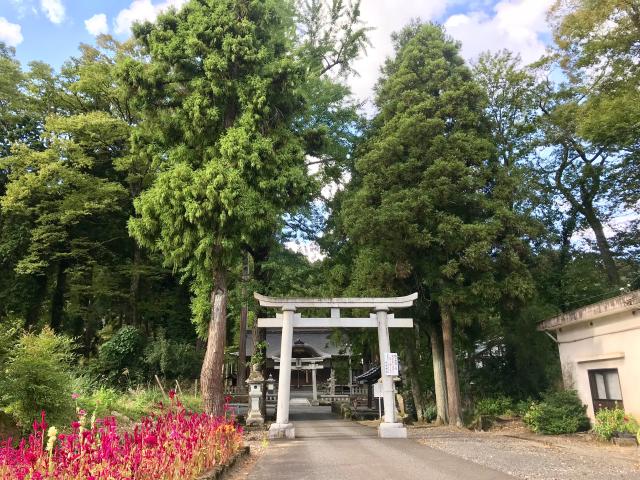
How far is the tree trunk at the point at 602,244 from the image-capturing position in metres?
16.1

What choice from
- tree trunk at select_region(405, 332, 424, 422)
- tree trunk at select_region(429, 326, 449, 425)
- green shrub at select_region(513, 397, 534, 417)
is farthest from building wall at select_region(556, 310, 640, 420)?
tree trunk at select_region(405, 332, 424, 422)

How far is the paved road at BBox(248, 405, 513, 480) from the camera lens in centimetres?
590

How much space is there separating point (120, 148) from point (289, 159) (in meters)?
12.1

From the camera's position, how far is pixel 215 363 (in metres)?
10.8

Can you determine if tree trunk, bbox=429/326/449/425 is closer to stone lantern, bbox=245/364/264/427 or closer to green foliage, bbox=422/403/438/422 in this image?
green foliage, bbox=422/403/438/422

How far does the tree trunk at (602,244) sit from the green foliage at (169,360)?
56.3ft

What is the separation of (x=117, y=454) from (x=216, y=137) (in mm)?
9490

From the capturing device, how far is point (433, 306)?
47.0ft

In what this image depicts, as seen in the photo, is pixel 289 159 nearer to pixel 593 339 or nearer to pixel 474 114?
pixel 474 114

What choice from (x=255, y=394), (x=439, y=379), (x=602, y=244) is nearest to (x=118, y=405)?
(x=255, y=394)

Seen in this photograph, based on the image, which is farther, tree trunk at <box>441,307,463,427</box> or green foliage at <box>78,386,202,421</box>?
tree trunk at <box>441,307,463,427</box>

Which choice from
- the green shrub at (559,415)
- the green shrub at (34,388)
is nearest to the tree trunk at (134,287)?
the green shrub at (34,388)

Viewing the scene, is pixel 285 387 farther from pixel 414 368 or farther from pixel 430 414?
pixel 430 414

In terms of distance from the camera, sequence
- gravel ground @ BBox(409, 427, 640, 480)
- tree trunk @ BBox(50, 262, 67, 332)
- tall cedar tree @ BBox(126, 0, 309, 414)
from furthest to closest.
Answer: tree trunk @ BBox(50, 262, 67, 332), tall cedar tree @ BBox(126, 0, 309, 414), gravel ground @ BBox(409, 427, 640, 480)
